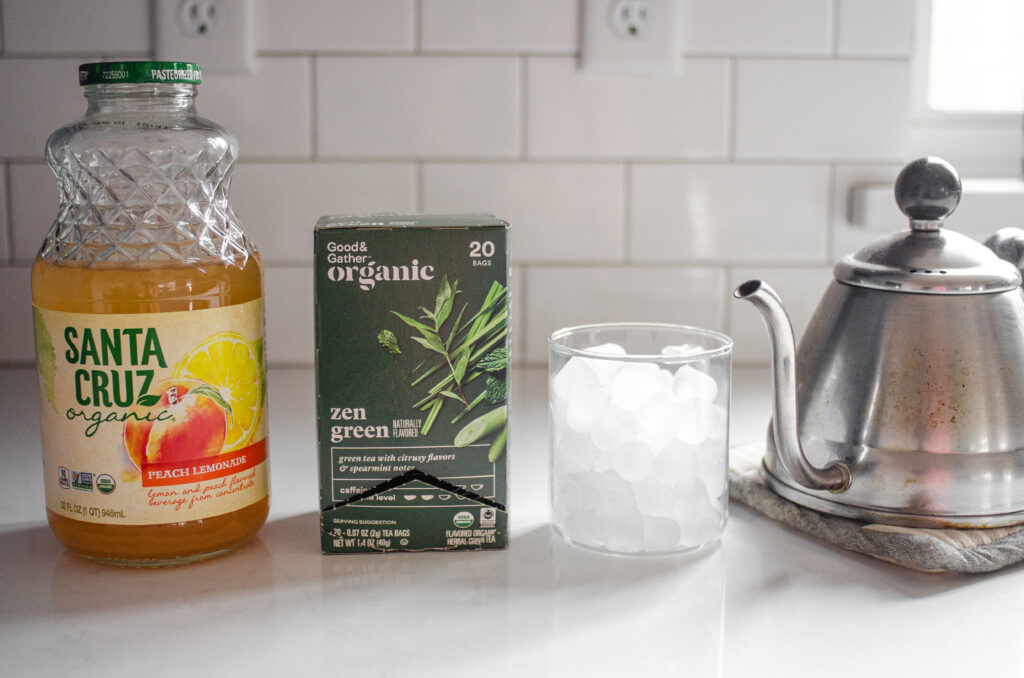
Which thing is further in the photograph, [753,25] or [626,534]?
[753,25]

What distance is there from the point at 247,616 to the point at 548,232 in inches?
24.4

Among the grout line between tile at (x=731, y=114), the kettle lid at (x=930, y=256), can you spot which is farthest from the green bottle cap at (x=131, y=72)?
the grout line between tile at (x=731, y=114)

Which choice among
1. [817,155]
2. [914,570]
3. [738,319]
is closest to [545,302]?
[738,319]

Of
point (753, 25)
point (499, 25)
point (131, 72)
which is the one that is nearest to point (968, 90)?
point (753, 25)

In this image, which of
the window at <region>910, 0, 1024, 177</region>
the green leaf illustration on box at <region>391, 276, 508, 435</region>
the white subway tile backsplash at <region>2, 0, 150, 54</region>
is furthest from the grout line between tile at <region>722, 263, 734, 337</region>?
the white subway tile backsplash at <region>2, 0, 150, 54</region>

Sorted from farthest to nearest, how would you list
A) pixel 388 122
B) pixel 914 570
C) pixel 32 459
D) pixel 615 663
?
pixel 388 122 < pixel 32 459 < pixel 914 570 < pixel 615 663

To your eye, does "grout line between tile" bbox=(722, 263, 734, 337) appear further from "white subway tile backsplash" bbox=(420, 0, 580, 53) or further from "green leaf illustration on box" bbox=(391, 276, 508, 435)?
"green leaf illustration on box" bbox=(391, 276, 508, 435)

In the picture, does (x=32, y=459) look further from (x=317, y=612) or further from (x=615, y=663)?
(x=615, y=663)

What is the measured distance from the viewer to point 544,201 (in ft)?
3.55

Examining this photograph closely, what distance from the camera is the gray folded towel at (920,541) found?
0.60 m

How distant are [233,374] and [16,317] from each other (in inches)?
23.9

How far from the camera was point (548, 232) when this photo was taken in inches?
42.9

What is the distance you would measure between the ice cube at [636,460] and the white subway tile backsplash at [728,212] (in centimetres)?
50

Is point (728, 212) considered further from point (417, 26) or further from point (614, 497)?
point (614, 497)
